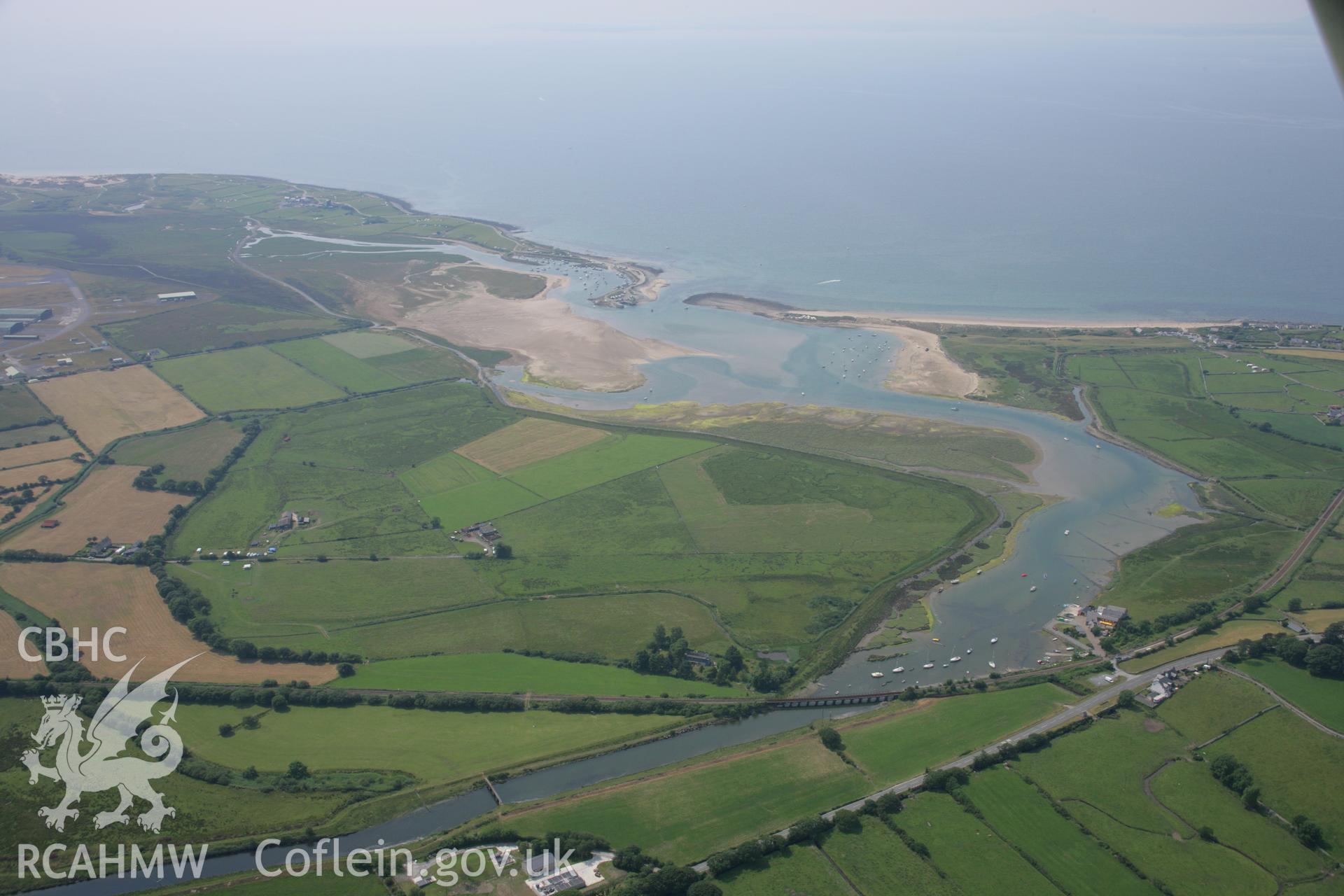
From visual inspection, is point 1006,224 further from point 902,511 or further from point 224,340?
point 224,340

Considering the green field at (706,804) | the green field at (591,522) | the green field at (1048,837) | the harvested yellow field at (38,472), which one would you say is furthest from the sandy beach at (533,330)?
the green field at (1048,837)

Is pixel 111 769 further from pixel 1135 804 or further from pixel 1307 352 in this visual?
pixel 1307 352

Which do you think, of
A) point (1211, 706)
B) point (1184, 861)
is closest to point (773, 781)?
point (1184, 861)

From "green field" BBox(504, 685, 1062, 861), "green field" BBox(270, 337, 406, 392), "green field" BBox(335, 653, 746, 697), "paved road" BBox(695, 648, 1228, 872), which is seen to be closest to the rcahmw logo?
"green field" BBox(335, 653, 746, 697)

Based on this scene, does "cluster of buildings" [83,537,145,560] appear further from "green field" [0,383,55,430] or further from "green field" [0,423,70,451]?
"green field" [0,383,55,430]

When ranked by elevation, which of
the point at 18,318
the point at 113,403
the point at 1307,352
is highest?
the point at 1307,352

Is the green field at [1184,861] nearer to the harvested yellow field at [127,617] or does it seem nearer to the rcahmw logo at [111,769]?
the rcahmw logo at [111,769]
